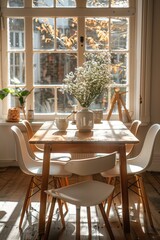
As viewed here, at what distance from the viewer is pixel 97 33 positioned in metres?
4.66

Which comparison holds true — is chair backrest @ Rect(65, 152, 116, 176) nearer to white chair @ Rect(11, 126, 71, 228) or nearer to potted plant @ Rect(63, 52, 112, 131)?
white chair @ Rect(11, 126, 71, 228)

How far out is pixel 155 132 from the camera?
2.85 meters

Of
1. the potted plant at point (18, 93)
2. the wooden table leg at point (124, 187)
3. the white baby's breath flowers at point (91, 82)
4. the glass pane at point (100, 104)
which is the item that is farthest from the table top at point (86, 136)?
the glass pane at point (100, 104)

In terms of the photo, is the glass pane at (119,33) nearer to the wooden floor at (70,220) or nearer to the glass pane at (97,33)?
the glass pane at (97,33)

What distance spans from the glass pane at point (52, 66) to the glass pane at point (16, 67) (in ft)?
0.62

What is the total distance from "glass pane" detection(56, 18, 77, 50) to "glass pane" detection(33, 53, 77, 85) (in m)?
0.13

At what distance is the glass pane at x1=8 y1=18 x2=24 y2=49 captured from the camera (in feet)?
15.2

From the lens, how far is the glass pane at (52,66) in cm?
471

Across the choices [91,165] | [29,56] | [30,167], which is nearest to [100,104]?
[29,56]

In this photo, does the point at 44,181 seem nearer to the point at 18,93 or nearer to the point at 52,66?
the point at 18,93

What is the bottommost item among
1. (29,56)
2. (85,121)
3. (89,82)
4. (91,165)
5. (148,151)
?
(148,151)

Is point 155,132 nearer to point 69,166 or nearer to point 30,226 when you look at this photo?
point 69,166

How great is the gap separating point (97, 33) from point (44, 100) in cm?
123

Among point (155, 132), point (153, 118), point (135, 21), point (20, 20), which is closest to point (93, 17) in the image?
point (135, 21)
